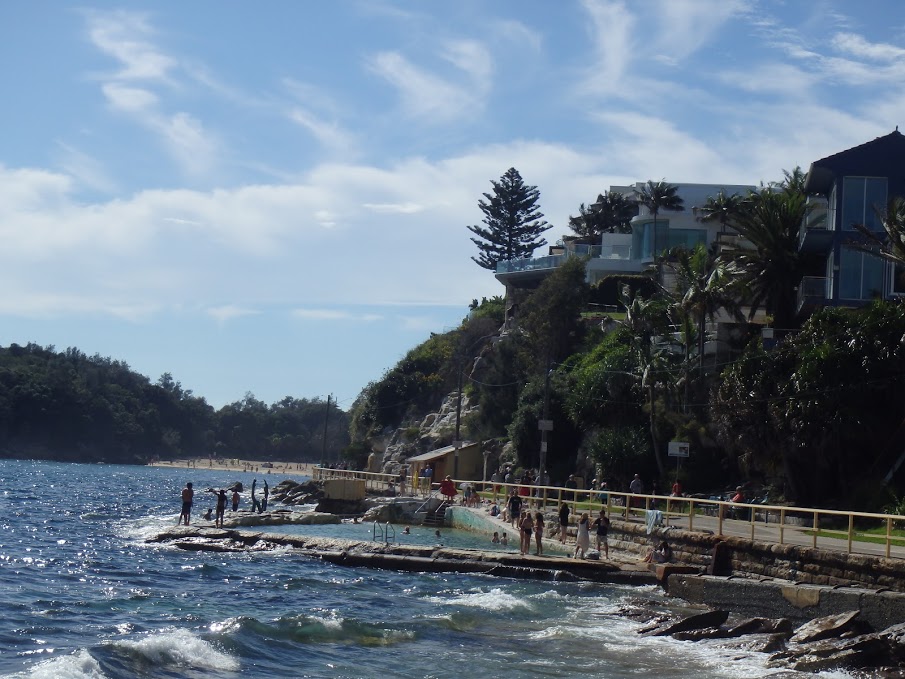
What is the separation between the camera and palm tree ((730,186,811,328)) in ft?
156

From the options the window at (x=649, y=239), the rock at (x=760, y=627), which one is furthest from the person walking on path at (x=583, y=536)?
the window at (x=649, y=239)

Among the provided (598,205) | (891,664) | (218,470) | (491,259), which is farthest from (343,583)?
(218,470)

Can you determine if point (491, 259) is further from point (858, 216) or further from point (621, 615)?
point (621, 615)

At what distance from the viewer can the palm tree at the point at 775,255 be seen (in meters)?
47.5

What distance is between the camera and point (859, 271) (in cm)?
4247

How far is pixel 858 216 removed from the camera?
4316 centimetres

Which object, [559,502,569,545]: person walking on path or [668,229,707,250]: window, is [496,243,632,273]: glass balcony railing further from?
[559,502,569,545]: person walking on path

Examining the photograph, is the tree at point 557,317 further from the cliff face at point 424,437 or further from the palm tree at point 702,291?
the palm tree at point 702,291

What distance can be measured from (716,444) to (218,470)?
156374 millimetres

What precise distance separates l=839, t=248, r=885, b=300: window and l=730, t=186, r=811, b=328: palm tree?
16.1 feet

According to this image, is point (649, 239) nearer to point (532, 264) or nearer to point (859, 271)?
point (532, 264)

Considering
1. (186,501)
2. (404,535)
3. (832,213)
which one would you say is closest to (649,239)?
(832,213)

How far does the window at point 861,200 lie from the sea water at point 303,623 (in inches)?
871

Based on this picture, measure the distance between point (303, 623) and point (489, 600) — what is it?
4.81 m
